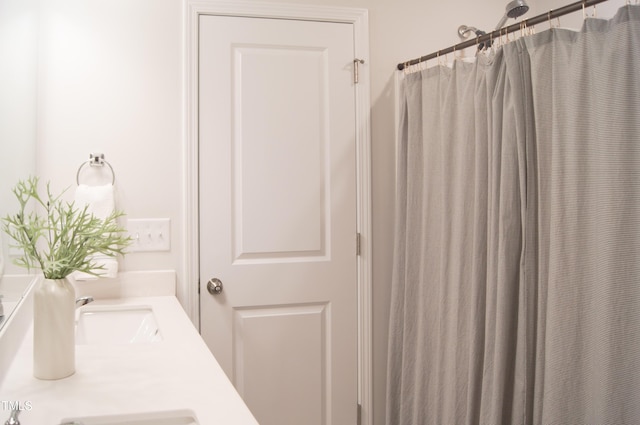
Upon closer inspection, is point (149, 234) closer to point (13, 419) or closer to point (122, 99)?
point (122, 99)

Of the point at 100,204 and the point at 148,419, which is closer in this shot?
the point at 148,419

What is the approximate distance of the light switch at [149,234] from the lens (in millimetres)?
2082

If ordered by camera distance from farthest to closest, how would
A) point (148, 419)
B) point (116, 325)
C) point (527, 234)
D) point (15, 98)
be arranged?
point (116, 325), point (527, 234), point (15, 98), point (148, 419)

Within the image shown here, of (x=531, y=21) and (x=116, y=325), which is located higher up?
(x=531, y=21)

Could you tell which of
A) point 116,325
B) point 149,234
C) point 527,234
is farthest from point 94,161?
point 527,234

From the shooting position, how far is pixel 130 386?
3.43ft

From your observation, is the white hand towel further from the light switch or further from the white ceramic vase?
the white ceramic vase

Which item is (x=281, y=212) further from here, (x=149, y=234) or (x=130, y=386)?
(x=130, y=386)

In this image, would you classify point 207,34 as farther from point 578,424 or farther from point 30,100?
point 578,424

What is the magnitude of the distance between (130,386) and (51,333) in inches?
7.8

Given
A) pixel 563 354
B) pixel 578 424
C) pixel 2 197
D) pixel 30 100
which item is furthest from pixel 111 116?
pixel 578 424

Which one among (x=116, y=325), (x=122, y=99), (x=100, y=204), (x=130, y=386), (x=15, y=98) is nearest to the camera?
(x=130, y=386)

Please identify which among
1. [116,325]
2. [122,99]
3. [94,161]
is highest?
[122,99]

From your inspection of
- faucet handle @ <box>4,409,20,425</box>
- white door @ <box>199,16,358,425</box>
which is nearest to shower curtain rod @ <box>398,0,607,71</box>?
white door @ <box>199,16,358,425</box>
